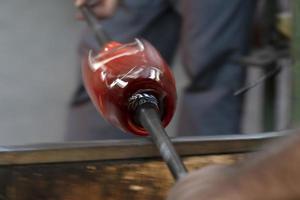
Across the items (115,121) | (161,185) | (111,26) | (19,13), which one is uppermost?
(115,121)

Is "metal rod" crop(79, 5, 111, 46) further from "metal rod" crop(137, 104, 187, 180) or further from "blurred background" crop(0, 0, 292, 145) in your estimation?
"blurred background" crop(0, 0, 292, 145)

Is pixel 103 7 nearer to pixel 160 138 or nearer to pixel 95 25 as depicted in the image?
pixel 95 25

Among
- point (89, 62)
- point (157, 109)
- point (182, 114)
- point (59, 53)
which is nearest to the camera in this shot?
point (157, 109)

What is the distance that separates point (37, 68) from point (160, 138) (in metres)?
2.76

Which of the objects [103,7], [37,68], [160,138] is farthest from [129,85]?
[37,68]

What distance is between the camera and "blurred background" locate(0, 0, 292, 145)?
3.84 metres

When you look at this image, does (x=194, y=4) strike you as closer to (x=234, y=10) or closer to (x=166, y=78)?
(x=234, y=10)

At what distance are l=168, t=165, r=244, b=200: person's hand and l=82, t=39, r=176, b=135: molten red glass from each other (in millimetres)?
485

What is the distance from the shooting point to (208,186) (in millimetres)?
1021

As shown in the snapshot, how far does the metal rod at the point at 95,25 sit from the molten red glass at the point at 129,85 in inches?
19.1

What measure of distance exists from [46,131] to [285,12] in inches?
57.0

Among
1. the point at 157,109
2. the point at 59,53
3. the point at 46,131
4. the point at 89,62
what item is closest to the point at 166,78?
the point at 157,109

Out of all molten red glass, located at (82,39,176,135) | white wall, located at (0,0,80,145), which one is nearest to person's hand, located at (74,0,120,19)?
molten red glass, located at (82,39,176,135)

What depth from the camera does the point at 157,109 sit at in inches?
61.2
